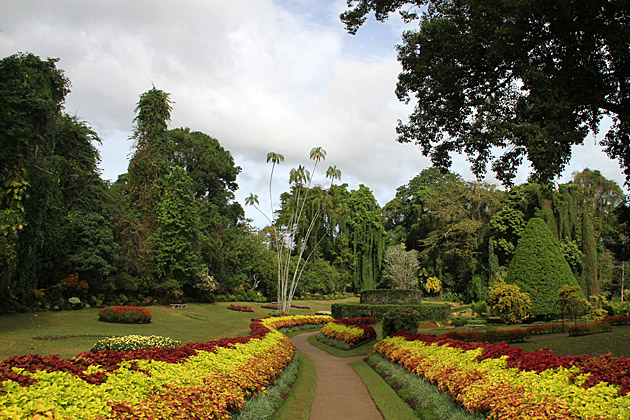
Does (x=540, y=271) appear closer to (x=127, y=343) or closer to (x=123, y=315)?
(x=127, y=343)

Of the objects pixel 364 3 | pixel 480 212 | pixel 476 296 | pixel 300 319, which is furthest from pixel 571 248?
pixel 364 3

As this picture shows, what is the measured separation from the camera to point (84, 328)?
1741 centimetres

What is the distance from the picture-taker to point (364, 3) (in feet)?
40.2

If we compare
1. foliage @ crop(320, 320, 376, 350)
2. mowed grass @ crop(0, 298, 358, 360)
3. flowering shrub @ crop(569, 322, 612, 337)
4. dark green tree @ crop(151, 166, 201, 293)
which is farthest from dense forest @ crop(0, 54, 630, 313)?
foliage @ crop(320, 320, 376, 350)

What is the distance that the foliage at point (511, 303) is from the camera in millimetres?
20953

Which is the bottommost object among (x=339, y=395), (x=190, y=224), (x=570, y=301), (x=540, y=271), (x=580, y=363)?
(x=339, y=395)

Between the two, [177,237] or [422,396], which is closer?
[422,396]

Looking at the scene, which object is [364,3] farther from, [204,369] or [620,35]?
[204,369]

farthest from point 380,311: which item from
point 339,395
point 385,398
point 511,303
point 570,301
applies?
point 385,398

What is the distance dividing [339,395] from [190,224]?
26.6 m

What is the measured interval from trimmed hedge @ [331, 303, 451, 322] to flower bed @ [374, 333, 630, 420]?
1652 cm

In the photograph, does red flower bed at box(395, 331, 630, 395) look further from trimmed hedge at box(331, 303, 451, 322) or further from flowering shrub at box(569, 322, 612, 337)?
trimmed hedge at box(331, 303, 451, 322)

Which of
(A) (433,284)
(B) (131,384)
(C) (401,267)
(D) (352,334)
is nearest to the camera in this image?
(B) (131,384)

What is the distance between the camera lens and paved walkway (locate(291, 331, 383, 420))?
776cm
